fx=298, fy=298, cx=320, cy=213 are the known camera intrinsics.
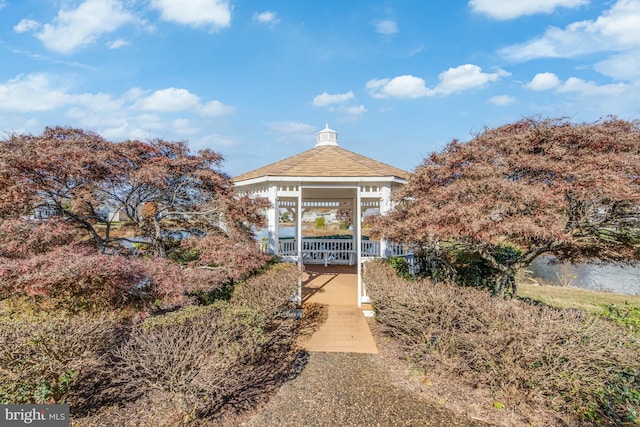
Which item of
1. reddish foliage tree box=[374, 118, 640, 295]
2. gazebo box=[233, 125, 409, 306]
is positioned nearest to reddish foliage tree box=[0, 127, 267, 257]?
gazebo box=[233, 125, 409, 306]

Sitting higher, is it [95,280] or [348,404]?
[95,280]

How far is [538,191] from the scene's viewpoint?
473cm

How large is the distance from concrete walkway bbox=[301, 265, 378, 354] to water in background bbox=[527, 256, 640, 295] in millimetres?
9758

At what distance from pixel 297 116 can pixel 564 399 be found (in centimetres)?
1306

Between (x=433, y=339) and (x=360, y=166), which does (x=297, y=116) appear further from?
(x=433, y=339)

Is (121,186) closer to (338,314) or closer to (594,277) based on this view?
(338,314)

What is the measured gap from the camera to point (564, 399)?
341 centimetres

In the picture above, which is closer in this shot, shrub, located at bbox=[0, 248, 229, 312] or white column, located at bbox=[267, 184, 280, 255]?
shrub, located at bbox=[0, 248, 229, 312]

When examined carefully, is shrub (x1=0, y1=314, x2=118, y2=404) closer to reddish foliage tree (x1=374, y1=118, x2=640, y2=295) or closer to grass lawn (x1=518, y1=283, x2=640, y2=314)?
reddish foliage tree (x1=374, y1=118, x2=640, y2=295)

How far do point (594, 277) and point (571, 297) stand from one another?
6355 mm

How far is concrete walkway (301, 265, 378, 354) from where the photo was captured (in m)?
5.52

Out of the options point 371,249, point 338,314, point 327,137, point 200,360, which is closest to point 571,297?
point 371,249

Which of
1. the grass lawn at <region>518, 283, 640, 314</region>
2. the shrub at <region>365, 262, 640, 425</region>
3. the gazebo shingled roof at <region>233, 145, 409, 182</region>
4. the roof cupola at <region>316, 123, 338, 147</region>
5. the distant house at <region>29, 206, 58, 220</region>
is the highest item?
the roof cupola at <region>316, 123, 338, 147</region>

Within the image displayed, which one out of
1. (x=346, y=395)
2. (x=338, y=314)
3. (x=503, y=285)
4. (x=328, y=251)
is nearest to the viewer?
(x=346, y=395)
